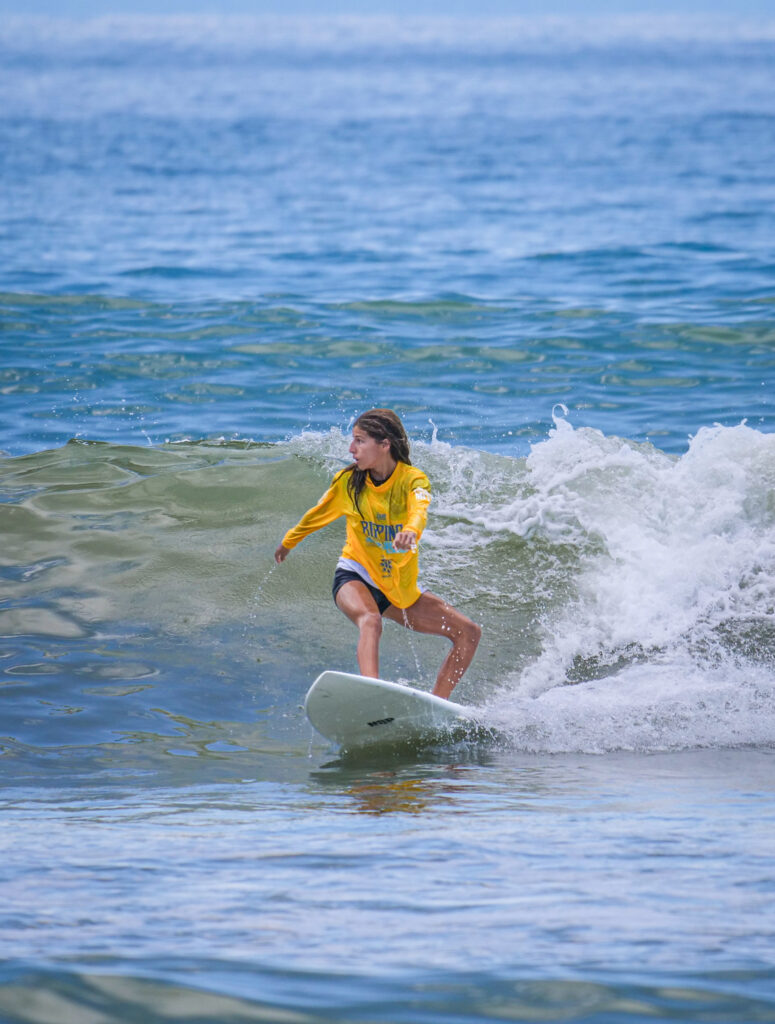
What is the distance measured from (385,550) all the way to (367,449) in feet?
1.90

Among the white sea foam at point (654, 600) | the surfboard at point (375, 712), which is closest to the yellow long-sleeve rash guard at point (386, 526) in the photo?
the surfboard at point (375, 712)

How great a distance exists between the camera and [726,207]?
28.1 metres

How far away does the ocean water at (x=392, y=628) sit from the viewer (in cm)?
338

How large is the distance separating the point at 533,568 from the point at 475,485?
4.01ft

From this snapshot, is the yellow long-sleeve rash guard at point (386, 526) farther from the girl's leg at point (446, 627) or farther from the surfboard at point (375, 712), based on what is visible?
the surfboard at point (375, 712)

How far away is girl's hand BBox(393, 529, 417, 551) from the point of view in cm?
582

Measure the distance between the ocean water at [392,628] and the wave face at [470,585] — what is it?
32mm

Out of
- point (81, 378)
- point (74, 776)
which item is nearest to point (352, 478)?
point (74, 776)

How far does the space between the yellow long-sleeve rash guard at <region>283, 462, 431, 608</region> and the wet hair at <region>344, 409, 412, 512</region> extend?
3 cm

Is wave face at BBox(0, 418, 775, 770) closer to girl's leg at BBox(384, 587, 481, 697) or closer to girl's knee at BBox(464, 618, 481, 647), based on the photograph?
girl's leg at BBox(384, 587, 481, 697)

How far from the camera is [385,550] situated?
6.50 m

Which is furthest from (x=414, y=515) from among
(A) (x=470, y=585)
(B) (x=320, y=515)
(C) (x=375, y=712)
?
(A) (x=470, y=585)

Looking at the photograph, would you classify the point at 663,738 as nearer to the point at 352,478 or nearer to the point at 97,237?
the point at 352,478

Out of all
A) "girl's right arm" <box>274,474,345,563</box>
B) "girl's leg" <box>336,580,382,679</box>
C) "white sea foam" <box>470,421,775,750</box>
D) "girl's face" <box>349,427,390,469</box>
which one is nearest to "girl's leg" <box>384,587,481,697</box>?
"girl's leg" <box>336,580,382,679</box>
